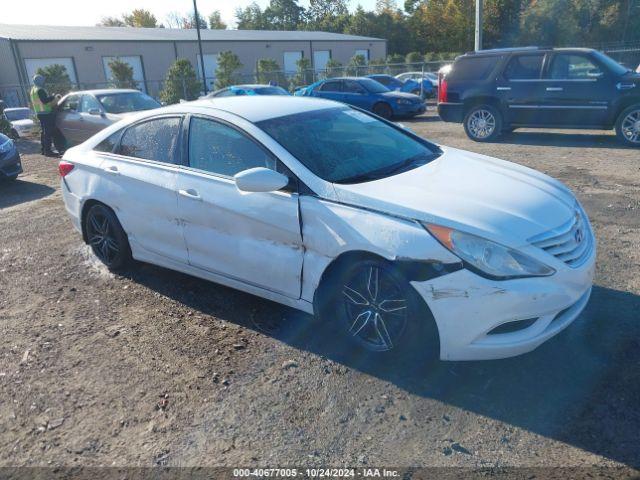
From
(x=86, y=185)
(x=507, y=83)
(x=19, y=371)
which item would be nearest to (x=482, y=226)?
(x=19, y=371)

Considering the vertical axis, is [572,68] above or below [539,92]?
above

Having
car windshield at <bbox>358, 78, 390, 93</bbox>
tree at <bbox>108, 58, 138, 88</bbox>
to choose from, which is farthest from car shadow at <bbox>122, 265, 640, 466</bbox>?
tree at <bbox>108, 58, 138, 88</bbox>

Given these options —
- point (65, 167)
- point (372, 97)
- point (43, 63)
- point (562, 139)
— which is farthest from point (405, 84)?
point (43, 63)

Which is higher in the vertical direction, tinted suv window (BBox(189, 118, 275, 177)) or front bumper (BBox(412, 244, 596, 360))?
tinted suv window (BBox(189, 118, 275, 177))

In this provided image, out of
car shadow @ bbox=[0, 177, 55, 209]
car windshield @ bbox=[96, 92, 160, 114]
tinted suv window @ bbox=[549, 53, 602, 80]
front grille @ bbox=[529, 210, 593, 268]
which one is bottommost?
car shadow @ bbox=[0, 177, 55, 209]

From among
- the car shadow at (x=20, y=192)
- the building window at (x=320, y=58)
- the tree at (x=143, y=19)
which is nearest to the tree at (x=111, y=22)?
the tree at (x=143, y=19)

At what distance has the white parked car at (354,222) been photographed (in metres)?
2.95

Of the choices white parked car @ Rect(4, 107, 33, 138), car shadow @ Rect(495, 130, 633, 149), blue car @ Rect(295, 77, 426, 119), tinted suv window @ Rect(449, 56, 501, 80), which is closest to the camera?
car shadow @ Rect(495, 130, 633, 149)

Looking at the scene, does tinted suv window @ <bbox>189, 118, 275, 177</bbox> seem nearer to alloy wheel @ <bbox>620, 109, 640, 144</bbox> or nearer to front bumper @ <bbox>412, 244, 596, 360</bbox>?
front bumper @ <bbox>412, 244, 596, 360</bbox>

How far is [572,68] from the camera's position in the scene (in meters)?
10.7

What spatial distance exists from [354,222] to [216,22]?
9389cm

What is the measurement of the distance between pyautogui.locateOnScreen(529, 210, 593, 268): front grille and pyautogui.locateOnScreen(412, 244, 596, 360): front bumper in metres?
0.09

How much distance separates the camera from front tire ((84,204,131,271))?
4.84 meters

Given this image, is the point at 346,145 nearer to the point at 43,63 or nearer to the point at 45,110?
the point at 45,110
